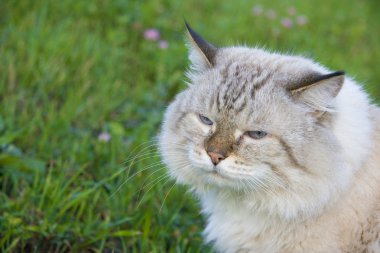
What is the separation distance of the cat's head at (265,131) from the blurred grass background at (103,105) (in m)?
0.73

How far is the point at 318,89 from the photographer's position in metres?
3.04

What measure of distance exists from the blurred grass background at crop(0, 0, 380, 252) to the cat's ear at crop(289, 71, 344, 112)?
1.18 meters

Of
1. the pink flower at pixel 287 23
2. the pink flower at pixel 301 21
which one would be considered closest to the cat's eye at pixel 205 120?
the pink flower at pixel 287 23

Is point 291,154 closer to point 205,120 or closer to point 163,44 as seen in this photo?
point 205,120

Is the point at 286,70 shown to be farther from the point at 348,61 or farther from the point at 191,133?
the point at 348,61

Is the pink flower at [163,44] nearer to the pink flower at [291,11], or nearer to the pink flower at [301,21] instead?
the pink flower at [301,21]

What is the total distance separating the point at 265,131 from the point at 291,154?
0.62 feet

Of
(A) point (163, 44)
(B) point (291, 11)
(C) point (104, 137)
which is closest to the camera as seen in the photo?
(C) point (104, 137)

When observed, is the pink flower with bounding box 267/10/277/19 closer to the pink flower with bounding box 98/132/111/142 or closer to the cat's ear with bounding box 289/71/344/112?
the pink flower with bounding box 98/132/111/142

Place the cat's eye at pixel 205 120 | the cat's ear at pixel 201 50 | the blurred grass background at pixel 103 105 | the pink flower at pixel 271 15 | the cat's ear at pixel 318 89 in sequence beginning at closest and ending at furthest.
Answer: the cat's ear at pixel 318 89 → the cat's eye at pixel 205 120 → the cat's ear at pixel 201 50 → the blurred grass background at pixel 103 105 → the pink flower at pixel 271 15

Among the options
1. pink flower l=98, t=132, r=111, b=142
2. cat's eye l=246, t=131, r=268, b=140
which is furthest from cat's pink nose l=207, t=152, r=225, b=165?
pink flower l=98, t=132, r=111, b=142

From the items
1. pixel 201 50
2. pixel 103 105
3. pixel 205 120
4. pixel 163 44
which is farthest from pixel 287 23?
pixel 205 120

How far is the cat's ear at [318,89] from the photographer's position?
2.95 meters

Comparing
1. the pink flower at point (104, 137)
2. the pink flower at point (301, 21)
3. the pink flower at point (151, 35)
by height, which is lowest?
the pink flower at point (104, 137)
